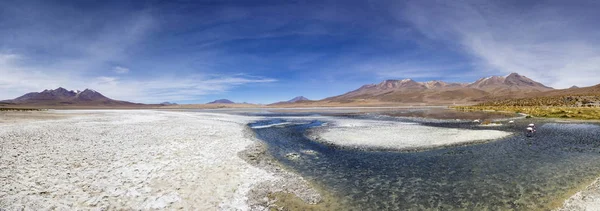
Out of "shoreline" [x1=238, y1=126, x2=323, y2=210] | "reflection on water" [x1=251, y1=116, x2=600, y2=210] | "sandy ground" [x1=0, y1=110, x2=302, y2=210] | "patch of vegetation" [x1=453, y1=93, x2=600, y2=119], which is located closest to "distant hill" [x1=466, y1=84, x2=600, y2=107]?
"patch of vegetation" [x1=453, y1=93, x2=600, y2=119]

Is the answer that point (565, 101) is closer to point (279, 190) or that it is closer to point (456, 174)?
point (456, 174)

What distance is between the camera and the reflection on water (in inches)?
445

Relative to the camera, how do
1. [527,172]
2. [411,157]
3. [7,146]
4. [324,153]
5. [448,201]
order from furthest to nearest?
[324,153], [411,157], [7,146], [527,172], [448,201]

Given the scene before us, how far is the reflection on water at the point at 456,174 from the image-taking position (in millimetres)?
11305

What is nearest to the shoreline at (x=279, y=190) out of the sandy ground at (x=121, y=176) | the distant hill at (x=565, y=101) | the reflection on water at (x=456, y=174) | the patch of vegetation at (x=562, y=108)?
the sandy ground at (x=121, y=176)

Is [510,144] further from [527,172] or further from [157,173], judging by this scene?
[157,173]

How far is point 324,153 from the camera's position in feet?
69.3

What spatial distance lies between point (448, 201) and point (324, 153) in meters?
10.7

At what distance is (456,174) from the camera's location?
14898mm

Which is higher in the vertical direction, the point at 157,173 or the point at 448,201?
the point at 157,173

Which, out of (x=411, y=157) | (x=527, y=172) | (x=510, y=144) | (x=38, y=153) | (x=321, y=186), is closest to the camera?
(x=321, y=186)

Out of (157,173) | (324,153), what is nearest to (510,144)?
(324,153)

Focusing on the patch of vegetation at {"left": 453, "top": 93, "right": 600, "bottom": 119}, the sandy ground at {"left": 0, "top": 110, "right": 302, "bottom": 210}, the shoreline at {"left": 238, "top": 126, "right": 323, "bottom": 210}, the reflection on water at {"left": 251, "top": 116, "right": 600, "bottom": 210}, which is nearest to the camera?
the sandy ground at {"left": 0, "top": 110, "right": 302, "bottom": 210}

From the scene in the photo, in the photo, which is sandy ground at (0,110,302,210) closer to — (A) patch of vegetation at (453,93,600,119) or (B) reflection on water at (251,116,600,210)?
(B) reflection on water at (251,116,600,210)
